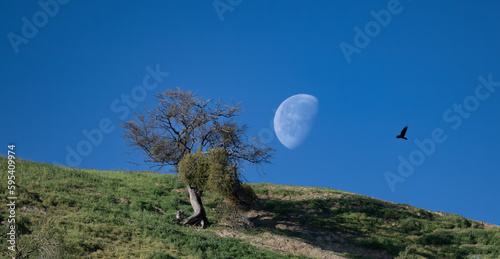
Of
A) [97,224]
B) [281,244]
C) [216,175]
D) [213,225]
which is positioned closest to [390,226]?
→ [281,244]

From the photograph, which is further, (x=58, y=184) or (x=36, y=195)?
(x=58, y=184)

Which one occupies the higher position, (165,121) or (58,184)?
(165,121)

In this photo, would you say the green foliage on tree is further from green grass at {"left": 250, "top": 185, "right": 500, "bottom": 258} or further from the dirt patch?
green grass at {"left": 250, "top": 185, "right": 500, "bottom": 258}

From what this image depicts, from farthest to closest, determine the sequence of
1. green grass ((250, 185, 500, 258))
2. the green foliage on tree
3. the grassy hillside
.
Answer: green grass ((250, 185, 500, 258)), the green foliage on tree, the grassy hillside

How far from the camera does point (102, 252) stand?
2009 centimetres

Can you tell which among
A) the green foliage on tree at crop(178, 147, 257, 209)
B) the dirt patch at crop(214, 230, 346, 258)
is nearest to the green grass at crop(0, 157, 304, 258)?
the dirt patch at crop(214, 230, 346, 258)

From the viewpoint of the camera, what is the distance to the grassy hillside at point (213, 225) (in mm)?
21578

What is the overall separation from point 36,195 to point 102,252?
8.74 meters

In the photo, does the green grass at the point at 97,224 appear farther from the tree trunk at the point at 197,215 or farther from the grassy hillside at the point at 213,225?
the tree trunk at the point at 197,215

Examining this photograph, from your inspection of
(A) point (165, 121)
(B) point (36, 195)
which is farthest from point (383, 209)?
(B) point (36, 195)

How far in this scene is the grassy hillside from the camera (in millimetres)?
21578

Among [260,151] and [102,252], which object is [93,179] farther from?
[102,252]

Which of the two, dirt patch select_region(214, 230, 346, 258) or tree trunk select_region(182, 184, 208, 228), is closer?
dirt patch select_region(214, 230, 346, 258)

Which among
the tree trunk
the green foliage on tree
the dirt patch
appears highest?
the green foliage on tree
